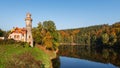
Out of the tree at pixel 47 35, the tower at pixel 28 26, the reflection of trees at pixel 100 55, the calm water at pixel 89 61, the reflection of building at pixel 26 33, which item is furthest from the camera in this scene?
the tree at pixel 47 35

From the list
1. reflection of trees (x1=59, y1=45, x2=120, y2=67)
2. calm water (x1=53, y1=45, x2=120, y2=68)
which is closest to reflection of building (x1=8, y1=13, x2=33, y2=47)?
calm water (x1=53, y1=45, x2=120, y2=68)

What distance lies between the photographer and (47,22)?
82.6m

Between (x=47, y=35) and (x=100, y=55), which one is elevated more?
(x=47, y=35)

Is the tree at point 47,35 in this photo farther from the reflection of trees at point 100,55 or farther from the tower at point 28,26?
the reflection of trees at point 100,55

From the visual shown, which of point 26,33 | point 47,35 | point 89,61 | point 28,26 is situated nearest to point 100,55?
point 89,61

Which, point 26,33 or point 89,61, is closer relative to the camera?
point 26,33

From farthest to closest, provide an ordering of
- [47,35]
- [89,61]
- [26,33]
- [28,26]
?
[47,35] → [89,61] → [26,33] → [28,26]

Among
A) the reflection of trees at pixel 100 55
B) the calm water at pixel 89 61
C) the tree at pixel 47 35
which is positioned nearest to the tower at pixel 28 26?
the calm water at pixel 89 61

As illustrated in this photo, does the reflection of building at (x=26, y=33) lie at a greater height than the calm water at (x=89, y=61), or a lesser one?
greater

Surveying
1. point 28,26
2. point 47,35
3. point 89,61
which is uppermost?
point 28,26

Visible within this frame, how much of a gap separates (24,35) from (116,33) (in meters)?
83.4

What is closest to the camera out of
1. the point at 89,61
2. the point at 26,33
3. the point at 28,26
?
the point at 28,26

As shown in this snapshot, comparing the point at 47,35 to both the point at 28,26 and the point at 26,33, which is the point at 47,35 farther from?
the point at 28,26

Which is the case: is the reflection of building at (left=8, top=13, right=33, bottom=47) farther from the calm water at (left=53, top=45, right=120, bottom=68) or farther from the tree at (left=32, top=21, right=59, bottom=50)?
the tree at (left=32, top=21, right=59, bottom=50)
